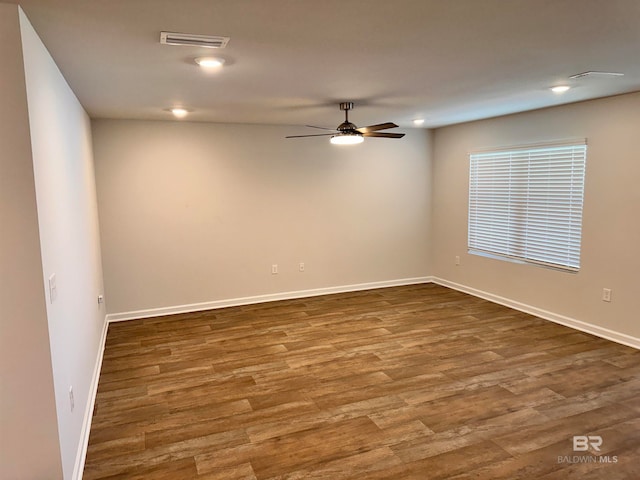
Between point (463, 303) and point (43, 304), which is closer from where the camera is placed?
point (43, 304)

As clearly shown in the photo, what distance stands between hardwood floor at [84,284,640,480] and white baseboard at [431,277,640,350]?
5.2 inches

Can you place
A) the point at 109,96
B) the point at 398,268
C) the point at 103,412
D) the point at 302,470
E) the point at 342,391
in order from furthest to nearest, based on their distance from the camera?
1. the point at 398,268
2. the point at 109,96
3. the point at 342,391
4. the point at 103,412
5. the point at 302,470

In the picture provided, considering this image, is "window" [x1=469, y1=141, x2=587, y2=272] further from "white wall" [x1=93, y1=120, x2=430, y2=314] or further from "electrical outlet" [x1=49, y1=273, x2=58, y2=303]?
"electrical outlet" [x1=49, y1=273, x2=58, y2=303]

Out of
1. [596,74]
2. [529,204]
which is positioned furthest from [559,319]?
[596,74]

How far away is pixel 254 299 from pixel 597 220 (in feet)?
13.5

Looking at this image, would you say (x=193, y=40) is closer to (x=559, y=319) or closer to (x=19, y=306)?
(x=19, y=306)

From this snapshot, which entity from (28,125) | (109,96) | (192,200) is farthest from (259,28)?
(192,200)

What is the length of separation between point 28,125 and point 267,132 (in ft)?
13.3

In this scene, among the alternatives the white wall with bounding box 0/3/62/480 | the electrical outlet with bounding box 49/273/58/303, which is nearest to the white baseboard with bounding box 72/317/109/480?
the white wall with bounding box 0/3/62/480

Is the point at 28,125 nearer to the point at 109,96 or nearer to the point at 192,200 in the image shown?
the point at 109,96

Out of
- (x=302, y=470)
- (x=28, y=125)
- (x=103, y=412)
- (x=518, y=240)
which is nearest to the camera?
(x=28, y=125)

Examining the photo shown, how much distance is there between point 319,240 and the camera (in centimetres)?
626

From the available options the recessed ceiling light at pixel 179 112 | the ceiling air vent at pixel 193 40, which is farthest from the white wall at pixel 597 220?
the ceiling air vent at pixel 193 40

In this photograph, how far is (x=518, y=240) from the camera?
17.9ft
